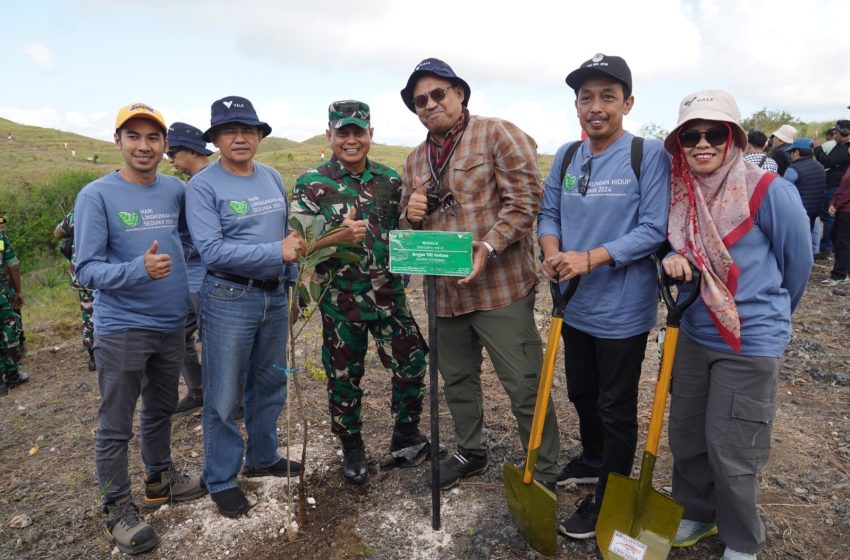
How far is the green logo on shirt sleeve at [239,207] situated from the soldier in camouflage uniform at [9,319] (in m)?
4.66

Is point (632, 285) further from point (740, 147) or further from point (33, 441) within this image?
point (33, 441)

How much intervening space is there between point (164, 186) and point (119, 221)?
0.36 metres

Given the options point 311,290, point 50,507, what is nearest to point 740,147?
point 311,290

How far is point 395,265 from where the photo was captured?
9.23ft

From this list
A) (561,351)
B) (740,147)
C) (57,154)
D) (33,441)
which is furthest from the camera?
(57,154)

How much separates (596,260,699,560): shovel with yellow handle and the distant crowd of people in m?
0.18

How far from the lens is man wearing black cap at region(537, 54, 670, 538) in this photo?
2.64m

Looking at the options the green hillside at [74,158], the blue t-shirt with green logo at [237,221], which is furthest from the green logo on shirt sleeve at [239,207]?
the green hillside at [74,158]

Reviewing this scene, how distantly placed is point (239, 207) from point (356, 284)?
0.86m

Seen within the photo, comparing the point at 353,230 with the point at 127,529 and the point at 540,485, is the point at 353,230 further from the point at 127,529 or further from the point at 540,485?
the point at 127,529

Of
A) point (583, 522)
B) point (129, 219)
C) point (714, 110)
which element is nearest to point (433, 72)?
point (714, 110)

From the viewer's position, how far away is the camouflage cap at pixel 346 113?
10.6 ft

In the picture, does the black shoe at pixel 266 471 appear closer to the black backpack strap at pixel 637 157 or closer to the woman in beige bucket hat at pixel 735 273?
the woman in beige bucket hat at pixel 735 273

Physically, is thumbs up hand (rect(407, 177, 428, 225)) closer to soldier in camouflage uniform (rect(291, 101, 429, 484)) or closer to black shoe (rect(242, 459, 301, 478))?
soldier in camouflage uniform (rect(291, 101, 429, 484))
